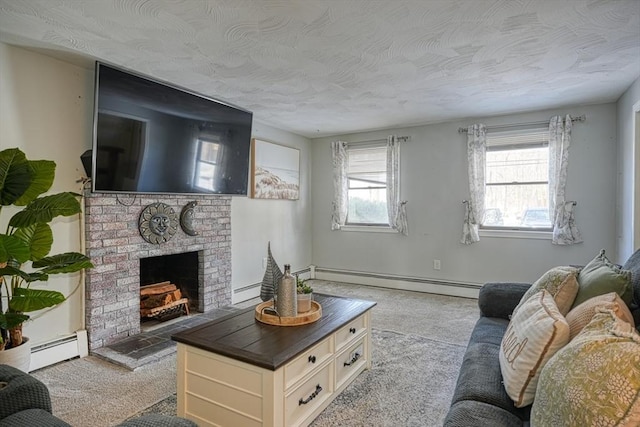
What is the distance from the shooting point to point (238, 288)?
4.38 m

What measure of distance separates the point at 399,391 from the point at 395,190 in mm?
3123

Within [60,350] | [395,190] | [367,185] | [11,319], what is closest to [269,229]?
[367,185]

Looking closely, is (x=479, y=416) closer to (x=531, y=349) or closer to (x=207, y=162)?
(x=531, y=349)

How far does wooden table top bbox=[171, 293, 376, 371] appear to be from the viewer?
1.65m

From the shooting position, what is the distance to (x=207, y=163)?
11.8 ft

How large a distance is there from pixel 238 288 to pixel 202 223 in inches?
40.1

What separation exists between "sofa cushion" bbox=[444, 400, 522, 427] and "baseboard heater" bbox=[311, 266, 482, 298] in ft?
11.6

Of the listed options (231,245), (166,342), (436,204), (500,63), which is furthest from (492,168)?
(166,342)

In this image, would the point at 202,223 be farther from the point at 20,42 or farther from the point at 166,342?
the point at 20,42

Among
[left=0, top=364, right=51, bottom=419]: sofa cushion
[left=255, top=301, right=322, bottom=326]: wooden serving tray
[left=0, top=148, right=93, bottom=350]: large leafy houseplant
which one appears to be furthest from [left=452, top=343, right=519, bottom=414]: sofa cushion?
[left=0, top=148, right=93, bottom=350]: large leafy houseplant

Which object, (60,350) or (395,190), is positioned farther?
(395,190)

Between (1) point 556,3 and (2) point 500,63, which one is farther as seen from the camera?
(2) point 500,63

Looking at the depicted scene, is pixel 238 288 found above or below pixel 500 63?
below

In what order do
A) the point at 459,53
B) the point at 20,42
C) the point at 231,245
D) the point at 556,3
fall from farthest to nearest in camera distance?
1. the point at 231,245
2. the point at 459,53
3. the point at 20,42
4. the point at 556,3
